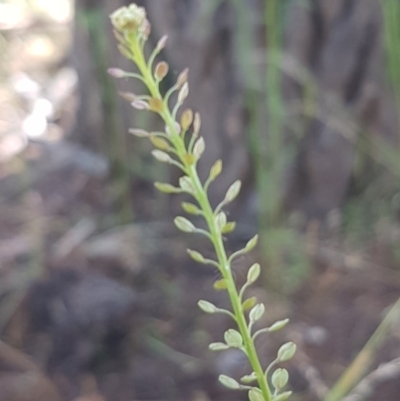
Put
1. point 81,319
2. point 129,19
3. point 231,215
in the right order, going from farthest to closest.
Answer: point 231,215 → point 81,319 → point 129,19

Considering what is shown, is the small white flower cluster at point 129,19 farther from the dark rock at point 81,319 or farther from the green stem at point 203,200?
the dark rock at point 81,319

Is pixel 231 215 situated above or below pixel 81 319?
above

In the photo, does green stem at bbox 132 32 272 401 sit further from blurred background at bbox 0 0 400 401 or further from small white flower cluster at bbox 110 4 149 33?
blurred background at bbox 0 0 400 401

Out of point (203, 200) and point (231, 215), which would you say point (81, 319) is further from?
point (203, 200)

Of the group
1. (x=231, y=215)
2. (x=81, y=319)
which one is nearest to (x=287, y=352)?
(x=81, y=319)

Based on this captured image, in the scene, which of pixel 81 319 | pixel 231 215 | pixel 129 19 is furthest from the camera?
pixel 231 215

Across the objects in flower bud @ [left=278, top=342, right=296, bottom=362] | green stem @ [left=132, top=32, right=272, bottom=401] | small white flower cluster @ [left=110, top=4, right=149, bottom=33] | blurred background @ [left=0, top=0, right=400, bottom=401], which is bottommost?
flower bud @ [left=278, top=342, right=296, bottom=362]

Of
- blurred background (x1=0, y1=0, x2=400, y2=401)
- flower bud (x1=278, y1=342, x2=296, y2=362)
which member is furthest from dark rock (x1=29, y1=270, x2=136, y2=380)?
flower bud (x1=278, y1=342, x2=296, y2=362)

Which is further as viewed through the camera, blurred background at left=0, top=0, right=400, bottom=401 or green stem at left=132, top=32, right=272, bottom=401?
blurred background at left=0, top=0, right=400, bottom=401
